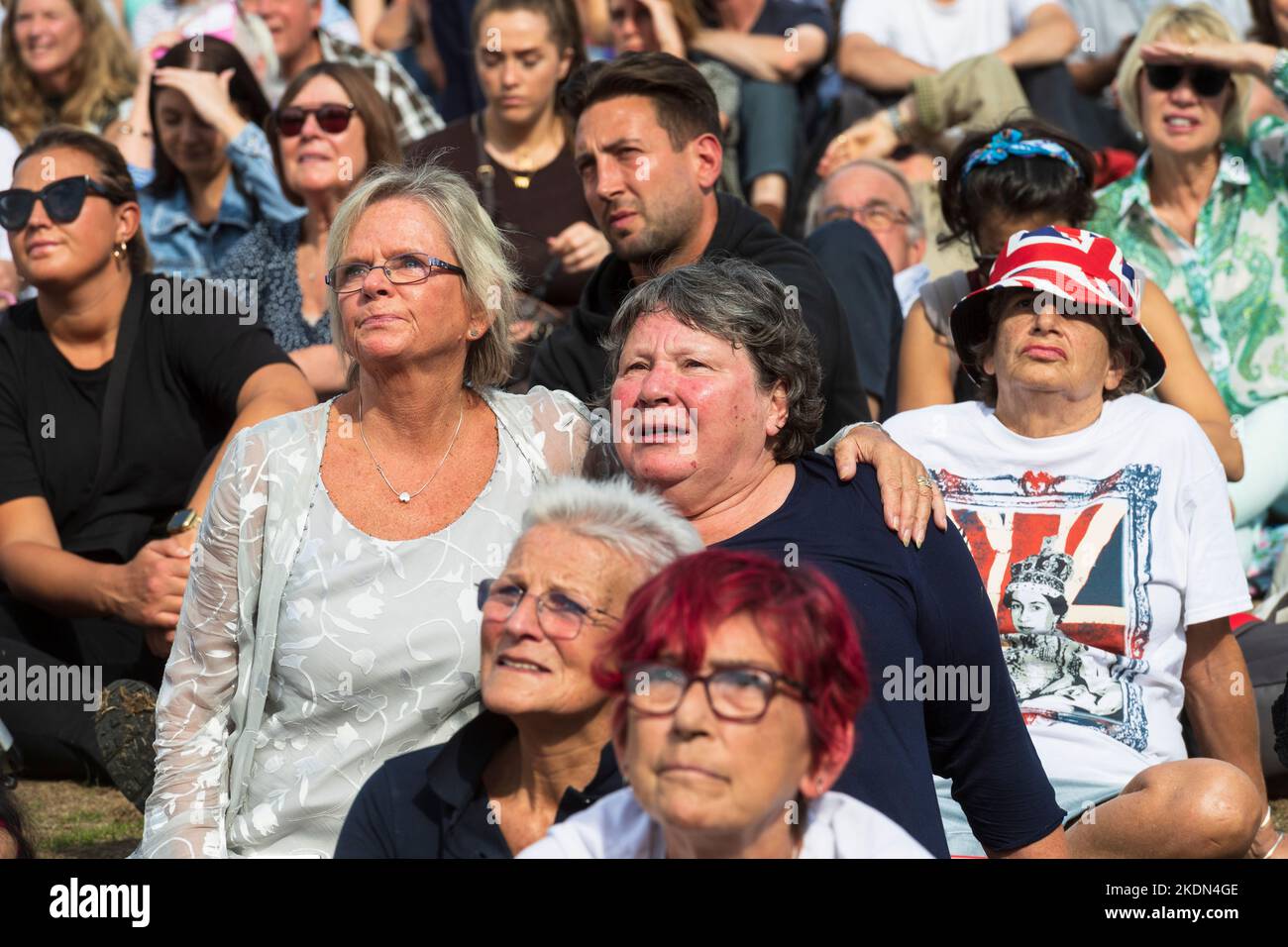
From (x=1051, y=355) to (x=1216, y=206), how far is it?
2.12 meters

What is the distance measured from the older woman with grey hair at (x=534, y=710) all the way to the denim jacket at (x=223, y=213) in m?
4.03

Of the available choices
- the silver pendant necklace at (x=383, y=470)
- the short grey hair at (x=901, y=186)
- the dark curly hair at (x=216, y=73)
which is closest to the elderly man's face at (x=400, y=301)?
the silver pendant necklace at (x=383, y=470)

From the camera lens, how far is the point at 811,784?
2.35m

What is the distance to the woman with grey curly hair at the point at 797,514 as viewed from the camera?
128 inches

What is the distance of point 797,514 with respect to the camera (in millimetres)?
3305

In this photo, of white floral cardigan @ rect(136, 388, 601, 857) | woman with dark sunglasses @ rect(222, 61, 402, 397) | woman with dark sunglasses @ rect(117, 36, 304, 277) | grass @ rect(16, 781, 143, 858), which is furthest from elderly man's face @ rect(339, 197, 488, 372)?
woman with dark sunglasses @ rect(117, 36, 304, 277)

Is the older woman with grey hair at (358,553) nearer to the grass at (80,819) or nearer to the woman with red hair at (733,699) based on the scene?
the woman with red hair at (733,699)

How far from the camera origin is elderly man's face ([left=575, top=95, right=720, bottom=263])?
4.62 meters

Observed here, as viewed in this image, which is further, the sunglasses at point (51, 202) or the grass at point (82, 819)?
the sunglasses at point (51, 202)

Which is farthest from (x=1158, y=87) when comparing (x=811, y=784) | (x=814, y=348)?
(x=811, y=784)

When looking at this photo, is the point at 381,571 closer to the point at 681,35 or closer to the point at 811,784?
the point at 811,784

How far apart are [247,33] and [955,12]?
10.8ft

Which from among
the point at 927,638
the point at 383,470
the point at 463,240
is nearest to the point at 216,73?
the point at 463,240

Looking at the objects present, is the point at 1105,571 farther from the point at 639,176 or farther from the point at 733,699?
the point at 733,699
